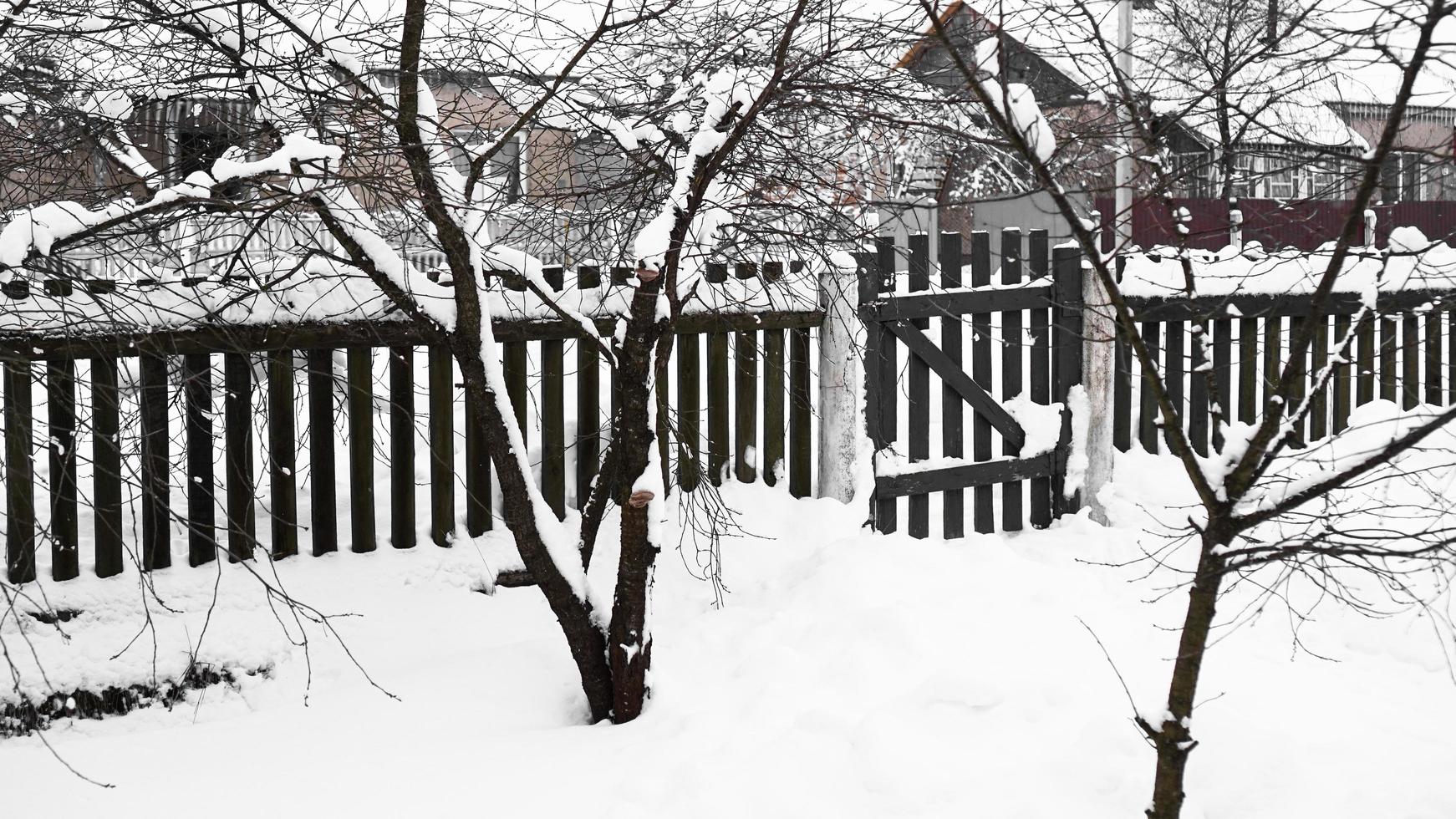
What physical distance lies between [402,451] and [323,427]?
1.09ft

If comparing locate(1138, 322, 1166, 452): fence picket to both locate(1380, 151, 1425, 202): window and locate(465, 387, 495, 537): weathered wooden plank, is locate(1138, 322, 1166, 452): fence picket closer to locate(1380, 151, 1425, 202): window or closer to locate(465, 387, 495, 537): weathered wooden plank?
locate(465, 387, 495, 537): weathered wooden plank

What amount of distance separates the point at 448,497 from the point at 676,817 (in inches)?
87.7

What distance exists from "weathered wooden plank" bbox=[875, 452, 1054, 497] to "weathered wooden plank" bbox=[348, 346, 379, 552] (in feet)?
8.07

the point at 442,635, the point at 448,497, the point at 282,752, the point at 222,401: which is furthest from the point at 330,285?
the point at 282,752

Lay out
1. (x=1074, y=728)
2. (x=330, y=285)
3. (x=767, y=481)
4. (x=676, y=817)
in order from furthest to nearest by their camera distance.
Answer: (x=767, y=481), (x=330, y=285), (x=1074, y=728), (x=676, y=817)

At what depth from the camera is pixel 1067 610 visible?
4.61 metres

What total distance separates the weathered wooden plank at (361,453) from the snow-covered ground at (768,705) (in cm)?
10

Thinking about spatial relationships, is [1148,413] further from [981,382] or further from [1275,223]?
[1275,223]

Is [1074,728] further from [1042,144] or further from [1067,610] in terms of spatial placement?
[1042,144]

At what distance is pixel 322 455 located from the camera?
4.67 m

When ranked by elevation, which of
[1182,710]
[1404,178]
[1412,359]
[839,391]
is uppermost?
[1404,178]

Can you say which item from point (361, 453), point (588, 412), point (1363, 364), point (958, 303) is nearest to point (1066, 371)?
point (958, 303)

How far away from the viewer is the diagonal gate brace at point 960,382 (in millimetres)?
5875

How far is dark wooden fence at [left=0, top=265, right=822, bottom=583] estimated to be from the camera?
4078 mm
